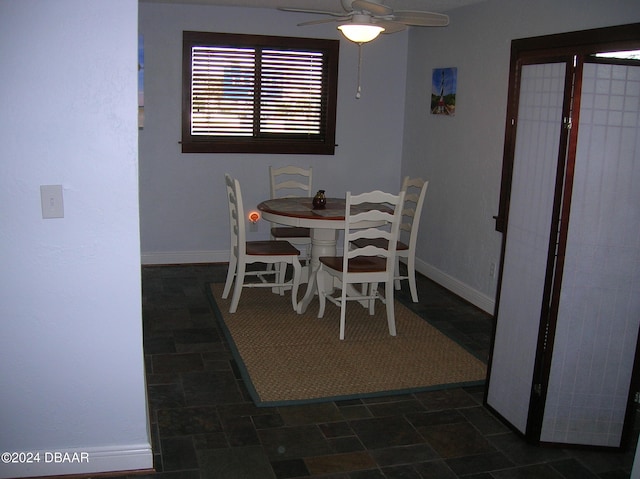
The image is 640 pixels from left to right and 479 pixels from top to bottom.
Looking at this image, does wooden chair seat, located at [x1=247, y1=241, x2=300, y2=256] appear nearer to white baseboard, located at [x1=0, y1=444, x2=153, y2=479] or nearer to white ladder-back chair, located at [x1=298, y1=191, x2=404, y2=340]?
white ladder-back chair, located at [x1=298, y1=191, x2=404, y2=340]

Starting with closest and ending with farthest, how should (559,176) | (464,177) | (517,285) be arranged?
(559,176) → (517,285) → (464,177)

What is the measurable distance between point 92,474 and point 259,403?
99 centimetres

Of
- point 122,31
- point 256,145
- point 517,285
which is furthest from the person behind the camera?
point 256,145

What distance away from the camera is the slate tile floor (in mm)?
2990

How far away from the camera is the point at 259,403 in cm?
358

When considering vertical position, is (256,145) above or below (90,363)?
above

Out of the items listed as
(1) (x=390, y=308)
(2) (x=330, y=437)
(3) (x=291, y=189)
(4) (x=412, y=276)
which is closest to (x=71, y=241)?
(2) (x=330, y=437)

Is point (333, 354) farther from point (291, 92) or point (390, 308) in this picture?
point (291, 92)

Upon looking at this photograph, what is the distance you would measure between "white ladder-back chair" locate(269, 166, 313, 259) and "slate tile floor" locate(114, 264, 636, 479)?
1681 mm

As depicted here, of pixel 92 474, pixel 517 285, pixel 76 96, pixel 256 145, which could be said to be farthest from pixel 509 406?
pixel 256 145

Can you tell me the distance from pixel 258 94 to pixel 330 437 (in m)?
4.01

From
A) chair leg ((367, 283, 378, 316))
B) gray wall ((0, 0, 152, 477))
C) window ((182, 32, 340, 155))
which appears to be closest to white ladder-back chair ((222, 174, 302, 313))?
chair leg ((367, 283, 378, 316))

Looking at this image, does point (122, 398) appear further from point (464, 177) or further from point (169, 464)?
point (464, 177)

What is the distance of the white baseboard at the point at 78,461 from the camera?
109 inches
